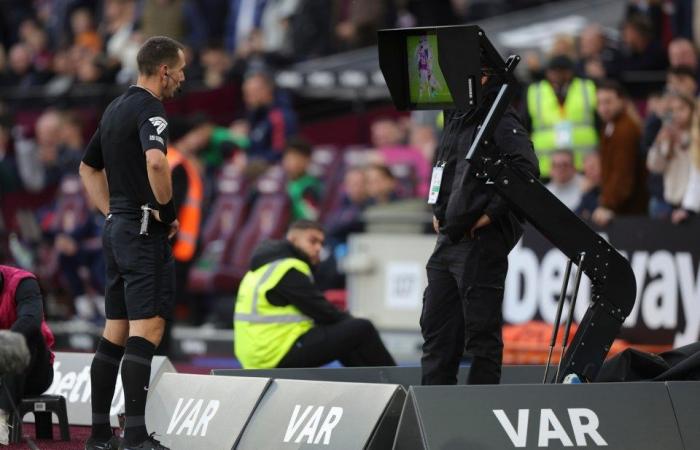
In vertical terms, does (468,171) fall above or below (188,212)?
above

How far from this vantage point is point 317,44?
1891 centimetres

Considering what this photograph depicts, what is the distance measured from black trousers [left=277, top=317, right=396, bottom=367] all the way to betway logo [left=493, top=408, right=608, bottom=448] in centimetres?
336

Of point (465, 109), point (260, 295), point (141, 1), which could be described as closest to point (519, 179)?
point (465, 109)

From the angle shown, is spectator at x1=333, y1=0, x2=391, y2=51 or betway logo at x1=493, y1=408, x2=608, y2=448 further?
spectator at x1=333, y1=0, x2=391, y2=51

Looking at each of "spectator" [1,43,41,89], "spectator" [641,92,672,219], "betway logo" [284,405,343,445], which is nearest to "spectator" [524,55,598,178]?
"spectator" [641,92,672,219]

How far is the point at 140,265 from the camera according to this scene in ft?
25.9

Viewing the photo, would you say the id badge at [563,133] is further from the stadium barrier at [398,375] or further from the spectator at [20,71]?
the spectator at [20,71]

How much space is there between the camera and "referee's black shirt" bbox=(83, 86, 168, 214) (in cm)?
792

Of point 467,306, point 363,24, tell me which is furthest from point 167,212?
point 363,24

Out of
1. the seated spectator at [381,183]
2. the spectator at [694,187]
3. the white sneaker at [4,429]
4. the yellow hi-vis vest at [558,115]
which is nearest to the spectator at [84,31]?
the seated spectator at [381,183]

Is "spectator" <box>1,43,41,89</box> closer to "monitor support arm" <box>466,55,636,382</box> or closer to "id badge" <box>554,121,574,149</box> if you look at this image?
"id badge" <box>554,121,574,149</box>

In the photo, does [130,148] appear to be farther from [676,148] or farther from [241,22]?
[241,22]

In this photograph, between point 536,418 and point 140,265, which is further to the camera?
point 140,265

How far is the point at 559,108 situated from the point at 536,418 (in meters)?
A: 6.86
